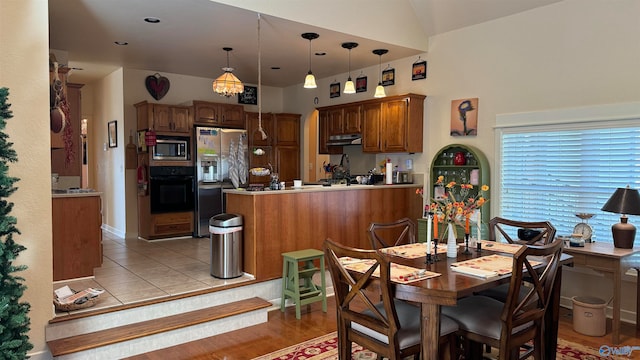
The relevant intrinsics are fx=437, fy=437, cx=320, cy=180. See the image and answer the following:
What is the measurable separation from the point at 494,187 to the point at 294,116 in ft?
13.3

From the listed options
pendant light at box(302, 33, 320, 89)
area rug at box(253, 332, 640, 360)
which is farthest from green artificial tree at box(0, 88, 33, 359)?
pendant light at box(302, 33, 320, 89)

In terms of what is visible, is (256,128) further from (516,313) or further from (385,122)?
(516,313)

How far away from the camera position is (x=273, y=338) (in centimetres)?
375

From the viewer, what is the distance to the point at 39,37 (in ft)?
10.4

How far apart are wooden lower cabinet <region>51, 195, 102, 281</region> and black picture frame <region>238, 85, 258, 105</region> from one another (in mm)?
4023

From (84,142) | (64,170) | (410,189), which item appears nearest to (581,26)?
(410,189)

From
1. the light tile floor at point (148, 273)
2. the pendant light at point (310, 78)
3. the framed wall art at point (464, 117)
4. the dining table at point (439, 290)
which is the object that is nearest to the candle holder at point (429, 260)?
the dining table at point (439, 290)

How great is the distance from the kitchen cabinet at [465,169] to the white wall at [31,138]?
4187 mm

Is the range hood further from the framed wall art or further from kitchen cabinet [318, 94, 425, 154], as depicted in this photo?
the framed wall art

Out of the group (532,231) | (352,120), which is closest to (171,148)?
(352,120)

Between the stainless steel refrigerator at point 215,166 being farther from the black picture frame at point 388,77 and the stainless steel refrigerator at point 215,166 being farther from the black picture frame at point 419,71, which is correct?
the black picture frame at point 419,71

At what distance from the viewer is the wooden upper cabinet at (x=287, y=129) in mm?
7953

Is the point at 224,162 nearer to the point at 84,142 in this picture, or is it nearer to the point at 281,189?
the point at 281,189

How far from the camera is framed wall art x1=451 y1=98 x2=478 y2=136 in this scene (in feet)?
17.5
